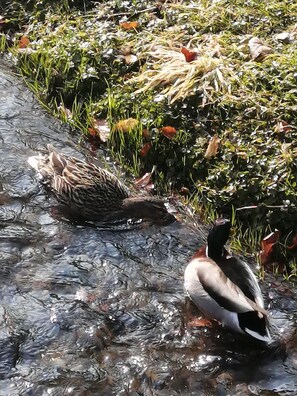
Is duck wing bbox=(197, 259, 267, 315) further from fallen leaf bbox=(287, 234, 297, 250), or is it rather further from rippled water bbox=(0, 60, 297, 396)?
fallen leaf bbox=(287, 234, 297, 250)

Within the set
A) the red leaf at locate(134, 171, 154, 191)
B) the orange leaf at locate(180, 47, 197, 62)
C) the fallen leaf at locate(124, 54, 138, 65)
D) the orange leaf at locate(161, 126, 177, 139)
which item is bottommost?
the red leaf at locate(134, 171, 154, 191)

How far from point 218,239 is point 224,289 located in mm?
518

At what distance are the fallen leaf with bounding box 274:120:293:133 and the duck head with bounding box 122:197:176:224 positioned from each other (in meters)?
1.09

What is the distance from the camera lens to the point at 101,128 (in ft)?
22.7

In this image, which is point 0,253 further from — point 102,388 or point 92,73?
point 92,73

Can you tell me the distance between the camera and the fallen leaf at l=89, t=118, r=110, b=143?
6.85m

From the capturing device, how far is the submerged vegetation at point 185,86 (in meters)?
6.01

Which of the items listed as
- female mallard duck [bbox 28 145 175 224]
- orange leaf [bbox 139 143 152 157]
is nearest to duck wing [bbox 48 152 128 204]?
female mallard duck [bbox 28 145 175 224]

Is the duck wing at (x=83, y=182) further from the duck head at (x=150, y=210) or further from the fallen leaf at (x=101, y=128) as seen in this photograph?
the fallen leaf at (x=101, y=128)

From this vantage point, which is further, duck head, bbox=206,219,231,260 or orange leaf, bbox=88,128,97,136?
orange leaf, bbox=88,128,97,136

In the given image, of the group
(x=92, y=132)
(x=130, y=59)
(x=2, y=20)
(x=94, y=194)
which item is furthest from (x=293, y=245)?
(x=2, y=20)

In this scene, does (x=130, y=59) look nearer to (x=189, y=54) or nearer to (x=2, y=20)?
(x=189, y=54)

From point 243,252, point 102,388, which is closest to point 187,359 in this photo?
point 102,388

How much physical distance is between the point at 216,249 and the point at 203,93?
1.85 metres
